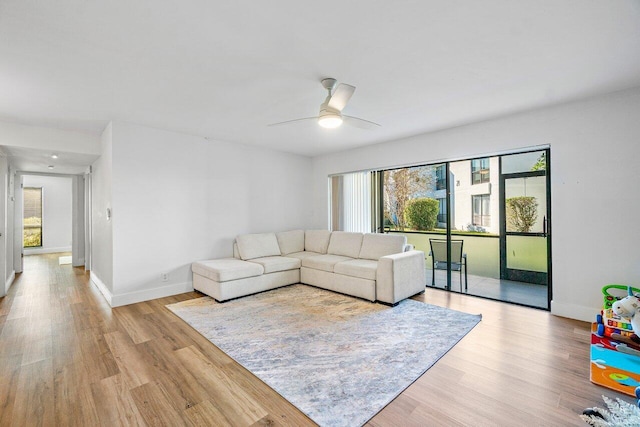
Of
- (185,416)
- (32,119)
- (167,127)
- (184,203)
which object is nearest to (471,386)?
(185,416)

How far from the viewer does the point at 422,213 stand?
5.25m

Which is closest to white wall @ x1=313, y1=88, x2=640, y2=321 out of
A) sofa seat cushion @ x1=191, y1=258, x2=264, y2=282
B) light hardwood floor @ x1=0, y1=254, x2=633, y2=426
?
light hardwood floor @ x1=0, y1=254, x2=633, y2=426

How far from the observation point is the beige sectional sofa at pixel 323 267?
3932 millimetres

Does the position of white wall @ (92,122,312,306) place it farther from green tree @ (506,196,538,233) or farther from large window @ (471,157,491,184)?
green tree @ (506,196,538,233)

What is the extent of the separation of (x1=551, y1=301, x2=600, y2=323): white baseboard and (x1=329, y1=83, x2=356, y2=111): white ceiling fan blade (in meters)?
3.42

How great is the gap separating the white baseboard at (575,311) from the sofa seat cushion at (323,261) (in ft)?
8.84

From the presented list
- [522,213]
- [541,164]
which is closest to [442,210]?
[522,213]

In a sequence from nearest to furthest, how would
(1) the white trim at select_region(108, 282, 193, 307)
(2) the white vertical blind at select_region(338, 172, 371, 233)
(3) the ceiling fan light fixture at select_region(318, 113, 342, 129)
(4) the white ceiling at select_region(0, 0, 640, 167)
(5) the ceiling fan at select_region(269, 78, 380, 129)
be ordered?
1. (4) the white ceiling at select_region(0, 0, 640, 167)
2. (5) the ceiling fan at select_region(269, 78, 380, 129)
3. (3) the ceiling fan light fixture at select_region(318, 113, 342, 129)
4. (1) the white trim at select_region(108, 282, 193, 307)
5. (2) the white vertical blind at select_region(338, 172, 371, 233)

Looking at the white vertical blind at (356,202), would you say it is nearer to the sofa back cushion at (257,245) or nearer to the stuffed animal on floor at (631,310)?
the sofa back cushion at (257,245)

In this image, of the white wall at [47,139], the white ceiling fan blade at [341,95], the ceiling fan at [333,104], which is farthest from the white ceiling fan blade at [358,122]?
the white wall at [47,139]

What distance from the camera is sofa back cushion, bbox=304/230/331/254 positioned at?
5484 millimetres

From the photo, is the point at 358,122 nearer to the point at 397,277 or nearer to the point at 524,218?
the point at 397,277

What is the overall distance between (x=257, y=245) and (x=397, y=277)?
2449 mm

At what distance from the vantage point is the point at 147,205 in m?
4.16
